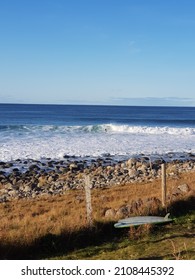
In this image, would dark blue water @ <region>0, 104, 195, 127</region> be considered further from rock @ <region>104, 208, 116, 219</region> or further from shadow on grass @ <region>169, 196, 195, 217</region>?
rock @ <region>104, 208, 116, 219</region>

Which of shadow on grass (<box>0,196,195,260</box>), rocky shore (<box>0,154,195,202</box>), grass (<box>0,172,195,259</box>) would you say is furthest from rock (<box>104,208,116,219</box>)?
rocky shore (<box>0,154,195,202</box>)

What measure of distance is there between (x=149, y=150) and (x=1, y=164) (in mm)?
13007

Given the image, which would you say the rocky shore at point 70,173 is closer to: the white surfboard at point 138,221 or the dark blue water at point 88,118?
the white surfboard at point 138,221

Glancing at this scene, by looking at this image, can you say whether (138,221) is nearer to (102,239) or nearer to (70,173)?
(102,239)

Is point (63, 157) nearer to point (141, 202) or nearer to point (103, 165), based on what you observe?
point (103, 165)

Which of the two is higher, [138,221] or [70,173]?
[138,221]

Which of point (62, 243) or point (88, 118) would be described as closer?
point (62, 243)

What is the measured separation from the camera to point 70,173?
2208cm

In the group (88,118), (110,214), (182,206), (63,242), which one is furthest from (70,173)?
(88,118)

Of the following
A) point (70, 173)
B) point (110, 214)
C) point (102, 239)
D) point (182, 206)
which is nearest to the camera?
point (102, 239)

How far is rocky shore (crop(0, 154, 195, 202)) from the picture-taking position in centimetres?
1827

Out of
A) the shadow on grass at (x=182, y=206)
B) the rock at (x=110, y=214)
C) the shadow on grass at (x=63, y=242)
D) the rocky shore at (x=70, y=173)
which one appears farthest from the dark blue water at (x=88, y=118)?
the shadow on grass at (x=63, y=242)

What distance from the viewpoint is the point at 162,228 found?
9.33 metres
